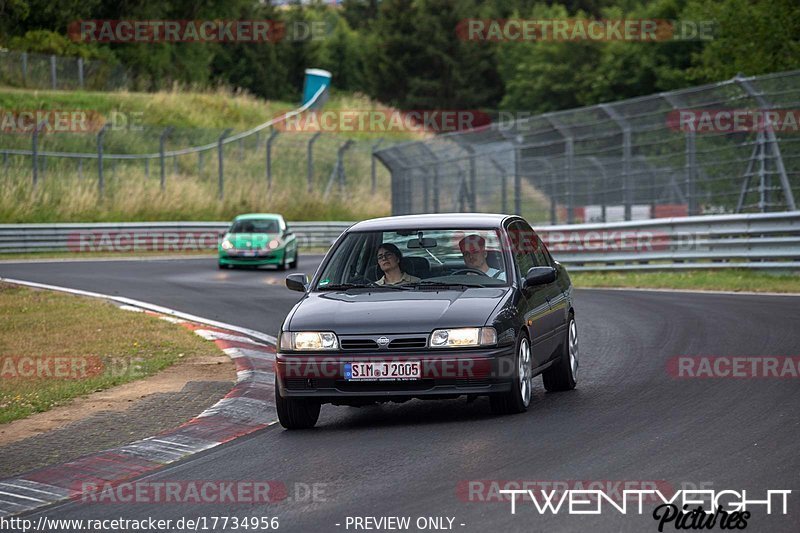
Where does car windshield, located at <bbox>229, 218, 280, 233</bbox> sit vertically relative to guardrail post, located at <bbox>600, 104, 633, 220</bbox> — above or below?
below

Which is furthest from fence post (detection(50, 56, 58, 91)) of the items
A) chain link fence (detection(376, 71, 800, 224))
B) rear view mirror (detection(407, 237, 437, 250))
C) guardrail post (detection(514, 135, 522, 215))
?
rear view mirror (detection(407, 237, 437, 250))

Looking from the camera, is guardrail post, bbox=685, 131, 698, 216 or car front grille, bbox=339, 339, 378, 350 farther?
guardrail post, bbox=685, 131, 698, 216

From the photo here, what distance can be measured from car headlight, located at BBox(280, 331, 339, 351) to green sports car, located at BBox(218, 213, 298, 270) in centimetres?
2140

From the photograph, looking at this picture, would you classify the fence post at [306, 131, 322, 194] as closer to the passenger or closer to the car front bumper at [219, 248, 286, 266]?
the car front bumper at [219, 248, 286, 266]

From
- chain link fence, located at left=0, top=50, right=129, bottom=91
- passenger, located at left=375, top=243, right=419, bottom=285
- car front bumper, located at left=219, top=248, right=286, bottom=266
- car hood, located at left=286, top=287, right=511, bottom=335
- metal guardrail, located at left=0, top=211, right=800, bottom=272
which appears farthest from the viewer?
chain link fence, located at left=0, top=50, right=129, bottom=91

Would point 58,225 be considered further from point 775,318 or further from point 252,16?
point 252,16

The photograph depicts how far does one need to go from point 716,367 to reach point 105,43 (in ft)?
188

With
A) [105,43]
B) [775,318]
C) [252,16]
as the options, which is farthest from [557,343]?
[252,16]

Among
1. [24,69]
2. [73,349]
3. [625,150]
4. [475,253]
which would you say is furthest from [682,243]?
[24,69]

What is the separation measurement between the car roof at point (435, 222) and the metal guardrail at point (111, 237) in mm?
26016

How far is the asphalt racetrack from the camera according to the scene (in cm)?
650

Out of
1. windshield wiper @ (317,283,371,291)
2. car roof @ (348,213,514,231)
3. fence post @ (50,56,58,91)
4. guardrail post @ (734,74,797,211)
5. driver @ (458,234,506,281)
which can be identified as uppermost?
fence post @ (50,56,58,91)

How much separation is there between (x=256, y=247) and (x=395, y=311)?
21645 mm

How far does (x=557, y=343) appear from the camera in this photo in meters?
10.5
